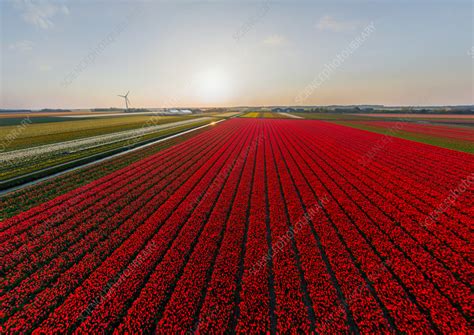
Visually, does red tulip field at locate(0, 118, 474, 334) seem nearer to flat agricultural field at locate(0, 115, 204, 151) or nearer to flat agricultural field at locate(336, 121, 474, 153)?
flat agricultural field at locate(336, 121, 474, 153)

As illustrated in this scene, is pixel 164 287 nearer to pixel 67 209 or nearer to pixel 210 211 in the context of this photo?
pixel 210 211

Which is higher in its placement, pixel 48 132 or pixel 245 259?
pixel 48 132

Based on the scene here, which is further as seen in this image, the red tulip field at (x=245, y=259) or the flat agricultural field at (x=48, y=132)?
the flat agricultural field at (x=48, y=132)

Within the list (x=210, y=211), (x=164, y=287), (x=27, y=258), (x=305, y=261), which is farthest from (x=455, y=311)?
(x=27, y=258)

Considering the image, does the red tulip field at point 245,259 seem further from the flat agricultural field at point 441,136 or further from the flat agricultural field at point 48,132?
the flat agricultural field at point 48,132

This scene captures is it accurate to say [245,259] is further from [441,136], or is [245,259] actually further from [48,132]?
[48,132]

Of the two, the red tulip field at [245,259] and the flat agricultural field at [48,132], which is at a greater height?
the flat agricultural field at [48,132]

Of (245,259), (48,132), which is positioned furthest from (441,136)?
(48,132)

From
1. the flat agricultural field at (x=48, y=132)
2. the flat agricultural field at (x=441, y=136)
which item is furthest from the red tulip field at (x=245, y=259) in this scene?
the flat agricultural field at (x=48, y=132)

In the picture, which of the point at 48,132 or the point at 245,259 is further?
the point at 48,132

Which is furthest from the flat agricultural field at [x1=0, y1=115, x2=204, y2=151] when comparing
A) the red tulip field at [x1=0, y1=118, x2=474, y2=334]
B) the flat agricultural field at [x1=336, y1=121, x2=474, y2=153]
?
the flat agricultural field at [x1=336, y1=121, x2=474, y2=153]
